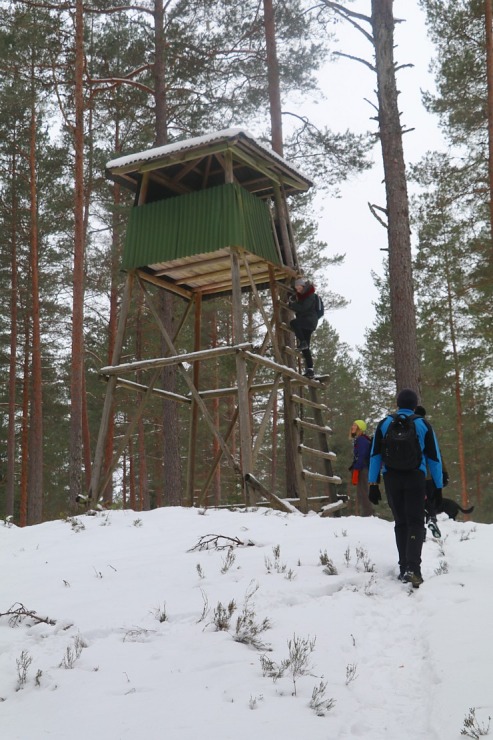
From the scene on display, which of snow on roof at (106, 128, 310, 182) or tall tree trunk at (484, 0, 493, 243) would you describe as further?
tall tree trunk at (484, 0, 493, 243)

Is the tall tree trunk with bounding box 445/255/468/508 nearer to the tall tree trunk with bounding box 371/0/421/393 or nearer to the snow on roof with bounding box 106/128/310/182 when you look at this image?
the tall tree trunk with bounding box 371/0/421/393

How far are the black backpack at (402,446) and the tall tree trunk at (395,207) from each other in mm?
4278

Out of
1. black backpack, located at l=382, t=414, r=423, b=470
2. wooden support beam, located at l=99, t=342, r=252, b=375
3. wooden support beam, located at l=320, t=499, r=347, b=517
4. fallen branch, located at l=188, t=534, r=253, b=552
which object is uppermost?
wooden support beam, located at l=99, t=342, r=252, b=375

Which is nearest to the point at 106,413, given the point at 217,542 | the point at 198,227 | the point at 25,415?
the point at 198,227

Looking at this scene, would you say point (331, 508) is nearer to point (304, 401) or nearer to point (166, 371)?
point (304, 401)

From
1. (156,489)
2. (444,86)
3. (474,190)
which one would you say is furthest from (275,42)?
(156,489)

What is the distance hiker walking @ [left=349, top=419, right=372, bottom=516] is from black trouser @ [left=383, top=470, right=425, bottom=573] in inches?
158

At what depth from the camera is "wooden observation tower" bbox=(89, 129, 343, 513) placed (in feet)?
34.8

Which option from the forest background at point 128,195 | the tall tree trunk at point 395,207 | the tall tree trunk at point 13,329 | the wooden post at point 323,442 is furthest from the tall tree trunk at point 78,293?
the tall tree trunk at point 13,329

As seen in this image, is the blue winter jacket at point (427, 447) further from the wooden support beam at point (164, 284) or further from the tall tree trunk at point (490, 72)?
the tall tree trunk at point (490, 72)

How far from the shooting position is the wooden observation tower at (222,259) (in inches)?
418

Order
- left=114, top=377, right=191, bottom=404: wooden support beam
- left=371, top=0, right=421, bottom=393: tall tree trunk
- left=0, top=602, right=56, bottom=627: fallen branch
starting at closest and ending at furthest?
left=0, top=602, right=56, bottom=627: fallen branch
left=371, top=0, right=421, bottom=393: tall tree trunk
left=114, top=377, right=191, bottom=404: wooden support beam

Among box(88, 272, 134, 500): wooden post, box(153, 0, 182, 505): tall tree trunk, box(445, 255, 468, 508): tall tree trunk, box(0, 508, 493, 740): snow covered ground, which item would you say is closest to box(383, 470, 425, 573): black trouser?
box(0, 508, 493, 740): snow covered ground

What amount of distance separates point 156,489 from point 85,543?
28778 millimetres
